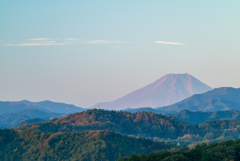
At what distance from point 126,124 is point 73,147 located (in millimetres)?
52158

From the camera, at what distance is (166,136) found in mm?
134250

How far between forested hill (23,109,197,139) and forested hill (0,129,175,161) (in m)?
27.1

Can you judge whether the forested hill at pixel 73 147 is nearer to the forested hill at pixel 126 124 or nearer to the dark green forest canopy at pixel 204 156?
the forested hill at pixel 126 124

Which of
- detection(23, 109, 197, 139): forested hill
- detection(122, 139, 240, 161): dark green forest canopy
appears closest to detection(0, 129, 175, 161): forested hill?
detection(23, 109, 197, 139): forested hill

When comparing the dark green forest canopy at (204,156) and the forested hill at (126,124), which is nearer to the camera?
the dark green forest canopy at (204,156)

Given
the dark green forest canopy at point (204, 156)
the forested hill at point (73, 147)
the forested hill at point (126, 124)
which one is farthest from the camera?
the forested hill at point (126, 124)

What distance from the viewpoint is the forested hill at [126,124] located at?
A: 128875mm

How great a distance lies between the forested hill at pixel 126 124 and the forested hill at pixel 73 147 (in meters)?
27.1

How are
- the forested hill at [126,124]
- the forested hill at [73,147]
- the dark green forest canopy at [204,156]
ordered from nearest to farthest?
the dark green forest canopy at [204,156]
the forested hill at [73,147]
the forested hill at [126,124]

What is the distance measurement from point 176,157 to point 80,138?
53.0 m

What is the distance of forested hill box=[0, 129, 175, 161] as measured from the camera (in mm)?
87062

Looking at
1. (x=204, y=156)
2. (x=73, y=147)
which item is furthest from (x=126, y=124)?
(x=204, y=156)

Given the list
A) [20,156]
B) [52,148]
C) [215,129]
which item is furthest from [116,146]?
[215,129]

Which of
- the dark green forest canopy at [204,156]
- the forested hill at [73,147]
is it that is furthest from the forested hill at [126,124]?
Answer: the dark green forest canopy at [204,156]
